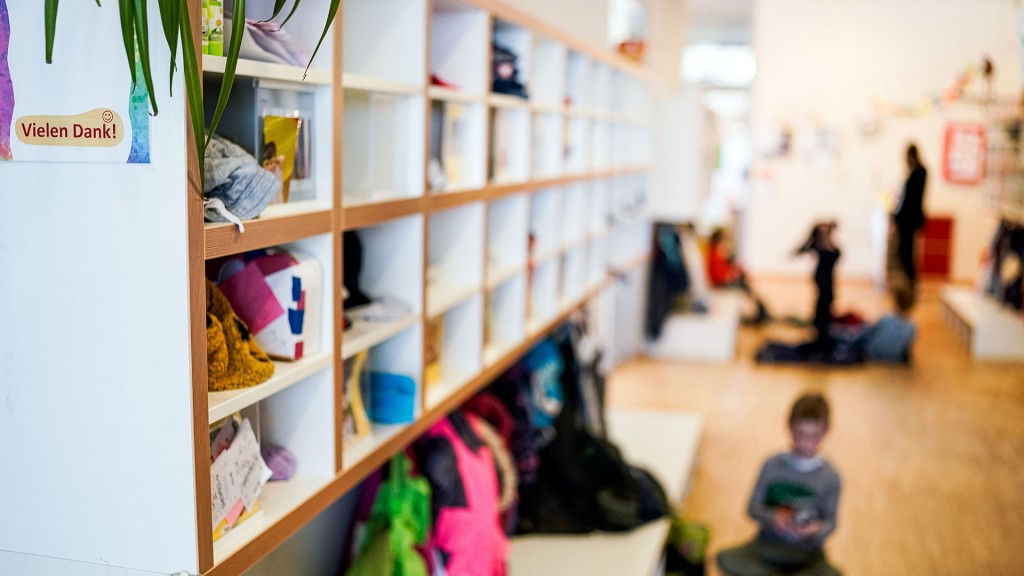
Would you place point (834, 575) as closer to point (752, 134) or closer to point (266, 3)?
point (266, 3)

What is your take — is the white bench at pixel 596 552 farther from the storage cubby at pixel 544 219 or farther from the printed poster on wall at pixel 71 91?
the printed poster on wall at pixel 71 91

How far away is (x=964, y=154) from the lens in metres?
12.3

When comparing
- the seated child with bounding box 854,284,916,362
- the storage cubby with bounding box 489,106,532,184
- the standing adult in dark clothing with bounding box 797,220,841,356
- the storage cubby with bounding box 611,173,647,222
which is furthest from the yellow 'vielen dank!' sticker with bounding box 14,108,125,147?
the seated child with bounding box 854,284,916,362

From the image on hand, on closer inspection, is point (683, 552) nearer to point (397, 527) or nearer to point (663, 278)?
point (397, 527)

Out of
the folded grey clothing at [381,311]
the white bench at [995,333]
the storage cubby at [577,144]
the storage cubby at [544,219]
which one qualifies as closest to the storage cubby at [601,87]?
the storage cubby at [577,144]

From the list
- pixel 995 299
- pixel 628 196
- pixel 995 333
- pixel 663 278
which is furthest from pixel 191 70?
pixel 995 299

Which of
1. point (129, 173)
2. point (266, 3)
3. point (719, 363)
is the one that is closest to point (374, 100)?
point (266, 3)

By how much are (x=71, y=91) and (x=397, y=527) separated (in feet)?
4.72

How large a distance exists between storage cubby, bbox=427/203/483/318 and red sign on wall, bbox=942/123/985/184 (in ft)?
34.8

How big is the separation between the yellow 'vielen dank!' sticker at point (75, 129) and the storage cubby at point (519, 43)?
2.15 meters

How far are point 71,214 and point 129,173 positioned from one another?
0.47 feet

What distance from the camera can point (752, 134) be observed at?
512 inches

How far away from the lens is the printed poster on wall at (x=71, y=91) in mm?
1637

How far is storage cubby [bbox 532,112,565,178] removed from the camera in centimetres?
416
